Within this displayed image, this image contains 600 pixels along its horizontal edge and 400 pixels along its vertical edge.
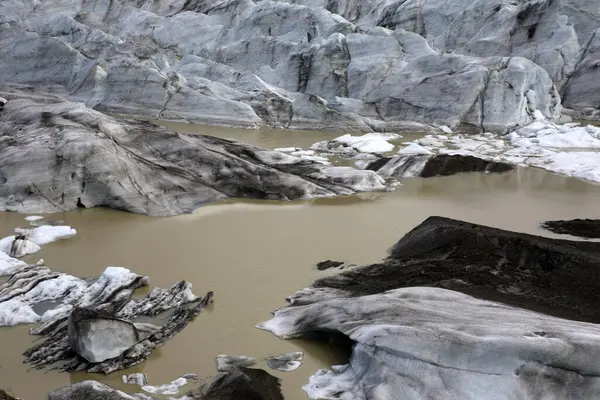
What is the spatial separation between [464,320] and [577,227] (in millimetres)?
5888

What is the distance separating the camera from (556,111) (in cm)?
2278

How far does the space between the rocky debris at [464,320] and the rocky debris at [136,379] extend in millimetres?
1386

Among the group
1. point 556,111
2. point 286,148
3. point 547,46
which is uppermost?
point 547,46

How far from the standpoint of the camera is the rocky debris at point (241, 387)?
4586 mm

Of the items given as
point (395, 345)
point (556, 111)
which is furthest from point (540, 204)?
point (556, 111)

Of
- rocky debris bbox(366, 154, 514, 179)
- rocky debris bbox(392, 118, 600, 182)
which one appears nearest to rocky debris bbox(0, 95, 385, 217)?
rocky debris bbox(366, 154, 514, 179)

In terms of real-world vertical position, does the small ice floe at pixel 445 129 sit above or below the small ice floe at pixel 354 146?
above

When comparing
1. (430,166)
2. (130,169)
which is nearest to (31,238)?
(130,169)

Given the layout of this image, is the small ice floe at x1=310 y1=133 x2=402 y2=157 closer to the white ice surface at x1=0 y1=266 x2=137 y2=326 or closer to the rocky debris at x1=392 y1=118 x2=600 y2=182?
the rocky debris at x1=392 y1=118 x2=600 y2=182

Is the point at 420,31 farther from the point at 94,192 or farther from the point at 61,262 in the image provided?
the point at 61,262

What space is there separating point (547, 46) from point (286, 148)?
15786 millimetres

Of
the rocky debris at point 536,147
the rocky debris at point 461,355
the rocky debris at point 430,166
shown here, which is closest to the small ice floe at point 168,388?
the rocky debris at point 461,355

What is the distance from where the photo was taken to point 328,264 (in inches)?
310

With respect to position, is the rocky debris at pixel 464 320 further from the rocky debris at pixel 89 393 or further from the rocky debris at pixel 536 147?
the rocky debris at pixel 536 147
